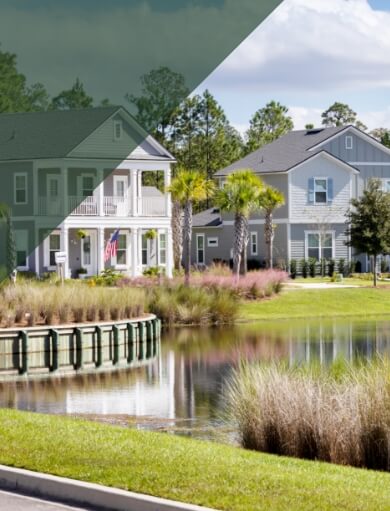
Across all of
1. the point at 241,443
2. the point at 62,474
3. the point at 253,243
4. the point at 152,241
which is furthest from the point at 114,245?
the point at 62,474

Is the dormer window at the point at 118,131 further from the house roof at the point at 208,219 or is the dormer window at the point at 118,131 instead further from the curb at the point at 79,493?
the house roof at the point at 208,219

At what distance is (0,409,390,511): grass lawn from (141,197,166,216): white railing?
133 feet

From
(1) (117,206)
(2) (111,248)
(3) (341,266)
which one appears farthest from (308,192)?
(2) (111,248)

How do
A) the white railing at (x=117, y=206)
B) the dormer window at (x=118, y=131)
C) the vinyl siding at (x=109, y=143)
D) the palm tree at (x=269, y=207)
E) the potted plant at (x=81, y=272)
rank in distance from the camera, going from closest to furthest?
the vinyl siding at (x=109, y=143)
the dormer window at (x=118, y=131)
the potted plant at (x=81, y=272)
the white railing at (x=117, y=206)
the palm tree at (x=269, y=207)

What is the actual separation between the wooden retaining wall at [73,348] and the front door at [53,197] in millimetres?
20274

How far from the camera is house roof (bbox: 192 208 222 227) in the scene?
198 feet

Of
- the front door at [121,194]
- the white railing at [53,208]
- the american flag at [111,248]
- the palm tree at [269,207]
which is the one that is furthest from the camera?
the palm tree at [269,207]

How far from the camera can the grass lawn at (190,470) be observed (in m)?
7.14

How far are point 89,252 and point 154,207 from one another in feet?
12.7

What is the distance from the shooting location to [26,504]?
7.68 m

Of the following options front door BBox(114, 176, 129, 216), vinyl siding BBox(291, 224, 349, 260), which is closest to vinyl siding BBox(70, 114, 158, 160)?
front door BBox(114, 176, 129, 216)

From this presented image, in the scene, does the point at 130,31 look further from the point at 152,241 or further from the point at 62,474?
the point at 152,241

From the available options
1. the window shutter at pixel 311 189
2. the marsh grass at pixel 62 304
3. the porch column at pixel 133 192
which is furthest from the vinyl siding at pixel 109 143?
the window shutter at pixel 311 189

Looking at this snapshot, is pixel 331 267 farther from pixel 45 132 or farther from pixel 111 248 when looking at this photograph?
pixel 45 132
